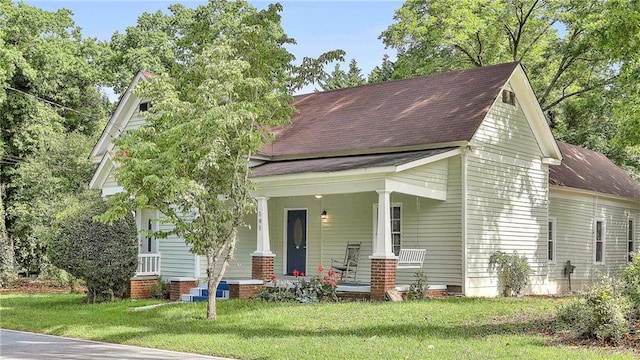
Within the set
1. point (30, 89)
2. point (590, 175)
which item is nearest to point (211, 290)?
point (590, 175)

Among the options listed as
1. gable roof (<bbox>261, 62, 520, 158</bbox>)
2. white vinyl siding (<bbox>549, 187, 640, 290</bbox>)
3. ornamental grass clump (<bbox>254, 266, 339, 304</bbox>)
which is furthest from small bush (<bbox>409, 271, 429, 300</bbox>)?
white vinyl siding (<bbox>549, 187, 640, 290</bbox>)

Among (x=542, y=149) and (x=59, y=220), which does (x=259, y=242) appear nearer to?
(x=59, y=220)

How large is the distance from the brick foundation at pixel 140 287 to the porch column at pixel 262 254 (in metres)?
3.18

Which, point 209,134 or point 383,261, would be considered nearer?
point 209,134

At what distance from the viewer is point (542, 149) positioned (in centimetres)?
2111

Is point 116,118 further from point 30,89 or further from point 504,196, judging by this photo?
point 30,89

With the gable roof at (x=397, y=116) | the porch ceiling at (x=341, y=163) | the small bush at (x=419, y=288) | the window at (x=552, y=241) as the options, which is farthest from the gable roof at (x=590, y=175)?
the small bush at (x=419, y=288)

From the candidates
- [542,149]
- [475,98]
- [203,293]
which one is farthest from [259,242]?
[542,149]

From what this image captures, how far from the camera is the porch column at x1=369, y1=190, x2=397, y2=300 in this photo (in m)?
16.0

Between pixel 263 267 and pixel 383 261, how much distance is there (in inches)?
135

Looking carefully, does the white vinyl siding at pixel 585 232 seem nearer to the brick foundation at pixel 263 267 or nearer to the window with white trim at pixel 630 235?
the window with white trim at pixel 630 235

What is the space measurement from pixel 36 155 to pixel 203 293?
55.1 feet

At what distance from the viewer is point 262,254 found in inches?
712

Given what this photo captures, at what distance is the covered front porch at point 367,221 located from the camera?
16.3m
